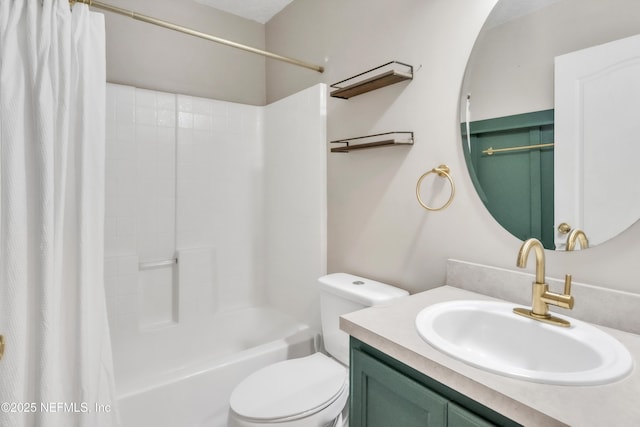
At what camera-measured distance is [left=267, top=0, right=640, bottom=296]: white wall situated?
3.96 ft

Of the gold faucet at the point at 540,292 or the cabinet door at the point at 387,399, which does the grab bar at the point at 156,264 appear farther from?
the gold faucet at the point at 540,292

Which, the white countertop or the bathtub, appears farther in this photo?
the bathtub

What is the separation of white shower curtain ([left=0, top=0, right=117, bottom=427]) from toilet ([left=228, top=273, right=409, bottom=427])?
1.81 feet

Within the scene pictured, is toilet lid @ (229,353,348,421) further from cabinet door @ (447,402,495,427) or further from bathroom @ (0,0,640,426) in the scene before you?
cabinet door @ (447,402,495,427)

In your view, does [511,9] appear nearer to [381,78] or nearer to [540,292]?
[381,78]

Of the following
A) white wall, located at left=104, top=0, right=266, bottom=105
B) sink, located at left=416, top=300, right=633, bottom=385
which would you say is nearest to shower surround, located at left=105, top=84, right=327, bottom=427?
white wall, located at left=104, top=0, right=266, bottom=105

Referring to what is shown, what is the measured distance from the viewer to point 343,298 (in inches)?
60.3

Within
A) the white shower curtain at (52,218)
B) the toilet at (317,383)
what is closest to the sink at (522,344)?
the toilet at (317,383)

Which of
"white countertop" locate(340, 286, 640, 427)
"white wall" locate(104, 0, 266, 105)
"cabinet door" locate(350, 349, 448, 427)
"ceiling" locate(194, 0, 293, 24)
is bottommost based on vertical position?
"cabinet door" locate(350, 349, 448, 427)

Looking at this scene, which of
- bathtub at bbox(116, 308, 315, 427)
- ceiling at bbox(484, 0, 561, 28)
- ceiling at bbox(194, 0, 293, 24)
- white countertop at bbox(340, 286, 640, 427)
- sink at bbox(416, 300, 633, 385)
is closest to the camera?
white countertop at bbox(340, 286, 640, 427)

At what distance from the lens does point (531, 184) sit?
112 centimetres

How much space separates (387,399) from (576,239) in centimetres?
73

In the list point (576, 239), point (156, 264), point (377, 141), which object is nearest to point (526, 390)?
point (576, 239)

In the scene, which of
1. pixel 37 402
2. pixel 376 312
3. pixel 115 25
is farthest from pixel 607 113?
pixel 115 25
